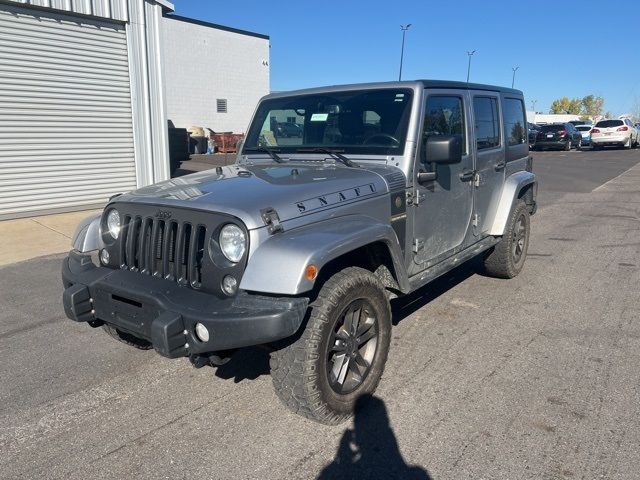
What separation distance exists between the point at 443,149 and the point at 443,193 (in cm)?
60

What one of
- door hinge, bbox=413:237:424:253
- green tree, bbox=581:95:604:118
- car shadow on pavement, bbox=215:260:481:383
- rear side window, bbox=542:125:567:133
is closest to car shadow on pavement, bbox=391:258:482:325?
car shadow on pavement, bbox=215:260:481:383

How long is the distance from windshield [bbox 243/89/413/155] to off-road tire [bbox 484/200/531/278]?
2107 mm

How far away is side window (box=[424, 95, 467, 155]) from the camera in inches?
153

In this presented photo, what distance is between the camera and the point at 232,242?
2680mm

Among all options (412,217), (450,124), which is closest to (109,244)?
(412,217)

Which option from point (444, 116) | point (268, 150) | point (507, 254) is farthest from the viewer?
point (507, 254)

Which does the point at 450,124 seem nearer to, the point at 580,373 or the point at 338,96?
the point at 338,96

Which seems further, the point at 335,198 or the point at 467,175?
the point at 467,175

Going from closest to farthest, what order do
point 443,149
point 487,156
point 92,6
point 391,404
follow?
point 391,404, point 443,149, point 487,156, point 92,6

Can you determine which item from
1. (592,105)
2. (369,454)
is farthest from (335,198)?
(592,105)

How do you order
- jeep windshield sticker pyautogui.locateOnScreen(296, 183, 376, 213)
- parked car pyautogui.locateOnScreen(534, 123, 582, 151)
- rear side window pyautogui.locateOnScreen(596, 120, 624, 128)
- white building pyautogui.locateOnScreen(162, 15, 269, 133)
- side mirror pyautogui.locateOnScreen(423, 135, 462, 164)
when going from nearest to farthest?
jeep windshield sticker pyautogui.locateOnScreen(296, 183, 376, 213), side mirror pyautogui.locateOnScreen(423, 135, 462, 164), white building pyautogui.locateOnScreen(162, 15, 269, 133), parked car pyautogui.locateOnScreen(534, 123, 582, 151), rear side window pyautogui.locateOnScreen(596, 120, 624, 128)

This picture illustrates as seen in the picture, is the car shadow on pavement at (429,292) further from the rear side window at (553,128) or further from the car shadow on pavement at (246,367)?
the rear side window at (553,128)

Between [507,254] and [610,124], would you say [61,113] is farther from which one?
[610,124]

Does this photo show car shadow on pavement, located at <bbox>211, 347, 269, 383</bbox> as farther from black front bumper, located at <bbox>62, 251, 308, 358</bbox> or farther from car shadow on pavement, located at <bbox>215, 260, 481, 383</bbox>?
black front bumper, located at <bbox>62, 251, 308, 358</bbox>
